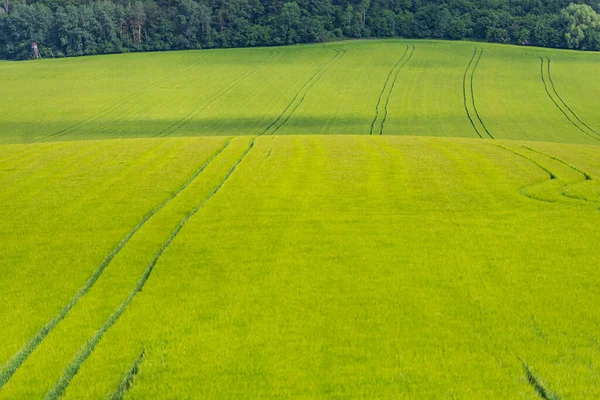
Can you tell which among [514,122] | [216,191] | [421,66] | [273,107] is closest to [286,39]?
[421,66]

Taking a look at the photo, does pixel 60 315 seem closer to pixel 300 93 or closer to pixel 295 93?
pixel 300 93

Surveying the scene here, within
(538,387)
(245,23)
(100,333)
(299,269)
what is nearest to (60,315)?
(100,333)

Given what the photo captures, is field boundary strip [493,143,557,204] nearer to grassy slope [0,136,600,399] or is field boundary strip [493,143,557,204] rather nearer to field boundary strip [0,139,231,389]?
grassy slope [0,136,600,399]

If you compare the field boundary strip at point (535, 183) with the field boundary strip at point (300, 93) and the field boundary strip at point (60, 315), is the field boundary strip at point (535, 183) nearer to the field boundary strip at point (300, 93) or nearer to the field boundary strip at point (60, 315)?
the field boundary strip at point (60, 315)

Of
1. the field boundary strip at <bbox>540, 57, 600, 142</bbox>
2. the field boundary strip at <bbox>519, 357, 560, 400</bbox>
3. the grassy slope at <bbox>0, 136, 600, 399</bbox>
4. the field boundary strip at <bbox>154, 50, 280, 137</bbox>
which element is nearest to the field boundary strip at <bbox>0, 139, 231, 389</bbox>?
the grassy slope at <bbox>0, 136, 600, 399</bbox>

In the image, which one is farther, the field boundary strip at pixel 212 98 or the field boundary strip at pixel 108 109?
the field boundary strip at pixel 212 98

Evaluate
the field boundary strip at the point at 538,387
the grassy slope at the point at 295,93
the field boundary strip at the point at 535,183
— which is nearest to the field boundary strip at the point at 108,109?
the grassy slope at the point at 295,93
